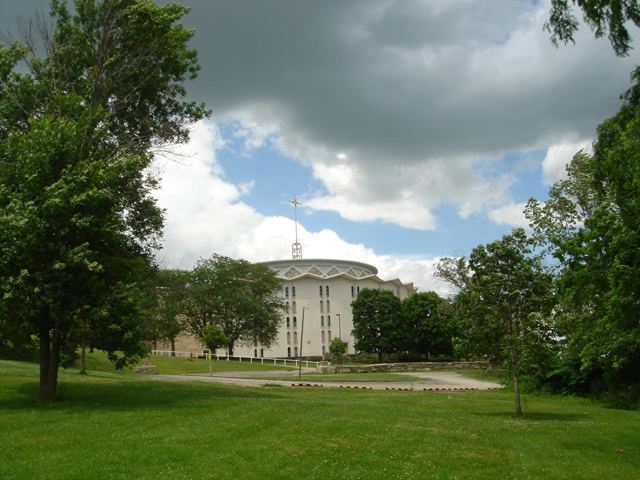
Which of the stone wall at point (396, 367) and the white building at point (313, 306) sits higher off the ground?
the white building at point (313, 306)

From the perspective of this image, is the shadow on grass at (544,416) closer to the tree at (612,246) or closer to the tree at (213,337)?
the tree at (612,246)

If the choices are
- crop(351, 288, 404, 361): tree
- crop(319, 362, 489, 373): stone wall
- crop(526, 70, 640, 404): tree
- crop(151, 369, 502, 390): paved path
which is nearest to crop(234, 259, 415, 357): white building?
crop(351, 288, 404, 361): tree

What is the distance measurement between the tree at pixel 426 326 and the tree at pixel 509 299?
57.6 m

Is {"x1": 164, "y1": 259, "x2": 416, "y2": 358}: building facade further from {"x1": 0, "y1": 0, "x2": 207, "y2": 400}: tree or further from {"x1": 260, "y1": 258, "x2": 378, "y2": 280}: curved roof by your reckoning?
{"x1": 0, "y1": 0, "x2": 207, "y2": 400}: tree

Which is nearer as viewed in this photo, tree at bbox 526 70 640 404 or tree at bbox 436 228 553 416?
tree at bbox 526 70 640 404

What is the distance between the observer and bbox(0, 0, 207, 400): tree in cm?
1664

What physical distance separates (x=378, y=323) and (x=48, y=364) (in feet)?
206

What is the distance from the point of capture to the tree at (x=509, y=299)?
17641 mm

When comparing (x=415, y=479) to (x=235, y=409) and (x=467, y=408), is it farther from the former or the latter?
(x=467, y=408)

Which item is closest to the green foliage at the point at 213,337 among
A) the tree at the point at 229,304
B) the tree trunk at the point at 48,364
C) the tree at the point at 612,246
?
the tree at the point at 229,304

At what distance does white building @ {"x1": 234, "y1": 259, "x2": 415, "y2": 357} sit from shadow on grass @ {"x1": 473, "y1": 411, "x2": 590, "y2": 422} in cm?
7679

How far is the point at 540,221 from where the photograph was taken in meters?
33.2

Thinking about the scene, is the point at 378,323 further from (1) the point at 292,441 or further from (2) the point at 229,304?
(1) the point at 292,441

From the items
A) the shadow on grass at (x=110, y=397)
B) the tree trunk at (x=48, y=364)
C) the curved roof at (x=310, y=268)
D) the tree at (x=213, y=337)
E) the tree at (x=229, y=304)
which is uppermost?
the curved roof at (x=310, y=268)
